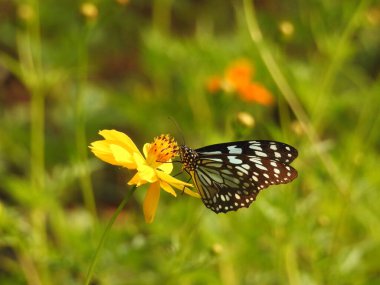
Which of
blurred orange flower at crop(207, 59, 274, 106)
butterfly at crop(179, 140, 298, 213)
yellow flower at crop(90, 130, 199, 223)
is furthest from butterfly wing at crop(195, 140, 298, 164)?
blurred orange flower at crop(207, 59, 274, 106)

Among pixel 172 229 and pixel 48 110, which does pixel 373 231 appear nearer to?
pixel 172 229

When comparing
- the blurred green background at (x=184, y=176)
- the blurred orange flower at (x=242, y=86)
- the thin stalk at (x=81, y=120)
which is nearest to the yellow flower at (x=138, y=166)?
the blurred green background at (x=184, y=176)

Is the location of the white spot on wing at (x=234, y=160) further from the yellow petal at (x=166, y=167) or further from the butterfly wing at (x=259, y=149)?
the yellow petal at (x=166, y=167)

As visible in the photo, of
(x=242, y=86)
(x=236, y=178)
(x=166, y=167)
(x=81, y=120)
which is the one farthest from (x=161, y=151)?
(x=242, y=86)

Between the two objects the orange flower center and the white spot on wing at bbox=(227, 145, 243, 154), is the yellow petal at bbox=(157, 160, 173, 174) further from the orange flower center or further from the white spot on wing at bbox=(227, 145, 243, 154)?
the white spot on wing at bbox=(227, 145, 243, 154)

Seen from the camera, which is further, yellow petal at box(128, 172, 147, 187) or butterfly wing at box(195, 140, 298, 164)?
butterfly wing at box(195, 140, 298, 164)

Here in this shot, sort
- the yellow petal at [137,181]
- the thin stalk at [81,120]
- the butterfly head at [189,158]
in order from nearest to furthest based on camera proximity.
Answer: the yellow petal at [137,181], the butterfly head at [189,158], the thin stalk at [81,120]

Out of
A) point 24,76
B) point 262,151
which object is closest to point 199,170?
point 262,151
